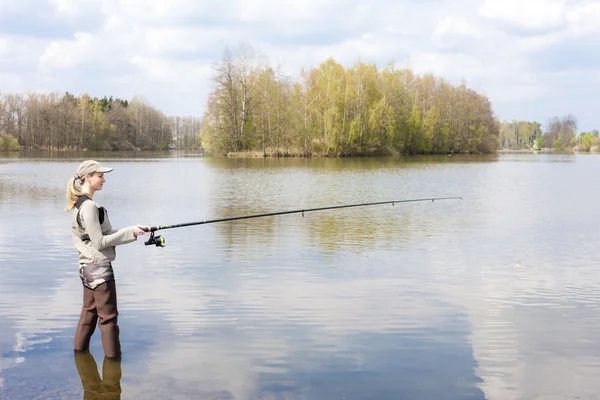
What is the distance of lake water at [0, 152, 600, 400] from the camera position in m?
5.57

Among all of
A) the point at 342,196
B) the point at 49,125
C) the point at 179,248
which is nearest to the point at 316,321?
the point at 179,248

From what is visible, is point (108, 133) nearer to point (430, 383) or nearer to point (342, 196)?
point (342, 196)

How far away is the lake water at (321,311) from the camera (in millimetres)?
5566

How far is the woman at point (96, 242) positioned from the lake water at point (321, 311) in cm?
52

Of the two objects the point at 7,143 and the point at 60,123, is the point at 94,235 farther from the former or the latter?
the point at 60,123

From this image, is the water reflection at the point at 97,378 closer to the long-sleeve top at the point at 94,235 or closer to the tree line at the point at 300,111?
the long-sleeve top at the point at 94,235

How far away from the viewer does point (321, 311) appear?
7.80 metres

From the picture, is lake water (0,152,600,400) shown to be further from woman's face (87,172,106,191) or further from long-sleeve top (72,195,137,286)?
woman's face (87,172,106,191)

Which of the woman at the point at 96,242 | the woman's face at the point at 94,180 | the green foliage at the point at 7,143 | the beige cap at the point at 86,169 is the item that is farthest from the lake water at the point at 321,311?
the green foliage at the point at 7,143

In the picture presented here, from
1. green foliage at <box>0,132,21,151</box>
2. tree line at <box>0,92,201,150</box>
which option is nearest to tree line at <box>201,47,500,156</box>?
green foliage at <box>0,132,21,151</box>

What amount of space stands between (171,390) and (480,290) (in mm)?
5242

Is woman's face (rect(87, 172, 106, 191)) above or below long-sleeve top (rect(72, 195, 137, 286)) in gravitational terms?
above

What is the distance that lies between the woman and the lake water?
521 millimetres

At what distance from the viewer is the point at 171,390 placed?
17.6 ft
